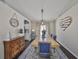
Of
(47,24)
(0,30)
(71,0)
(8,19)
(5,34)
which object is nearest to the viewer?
(71,0)

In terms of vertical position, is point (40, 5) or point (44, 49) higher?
point (40, 5)

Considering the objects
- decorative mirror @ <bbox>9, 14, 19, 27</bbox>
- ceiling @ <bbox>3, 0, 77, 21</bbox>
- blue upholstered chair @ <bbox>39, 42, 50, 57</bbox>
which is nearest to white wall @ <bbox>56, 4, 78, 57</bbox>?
ceiling @ <bbox>3, 0, 77, 21</bbox>

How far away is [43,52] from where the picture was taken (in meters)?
4.11

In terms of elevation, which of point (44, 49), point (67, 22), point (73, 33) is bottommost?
point (44, 49)

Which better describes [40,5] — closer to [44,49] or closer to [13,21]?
[13,21]

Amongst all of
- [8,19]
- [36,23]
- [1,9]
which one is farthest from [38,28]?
[1,9]

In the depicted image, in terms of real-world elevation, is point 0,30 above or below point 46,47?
above

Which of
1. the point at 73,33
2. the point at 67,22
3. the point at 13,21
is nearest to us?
the point at 73,33

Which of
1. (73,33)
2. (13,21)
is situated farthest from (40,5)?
(73,33)

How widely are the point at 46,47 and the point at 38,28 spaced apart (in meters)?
9.99

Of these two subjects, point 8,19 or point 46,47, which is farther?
point 8,19

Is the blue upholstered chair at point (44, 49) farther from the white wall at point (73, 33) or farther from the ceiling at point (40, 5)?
the ceiling at point (40, 5)

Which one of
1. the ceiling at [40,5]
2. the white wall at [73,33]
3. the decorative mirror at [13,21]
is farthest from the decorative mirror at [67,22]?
the decorative mirror at [13,21]

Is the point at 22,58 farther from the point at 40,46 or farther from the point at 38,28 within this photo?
the point at 38,28
